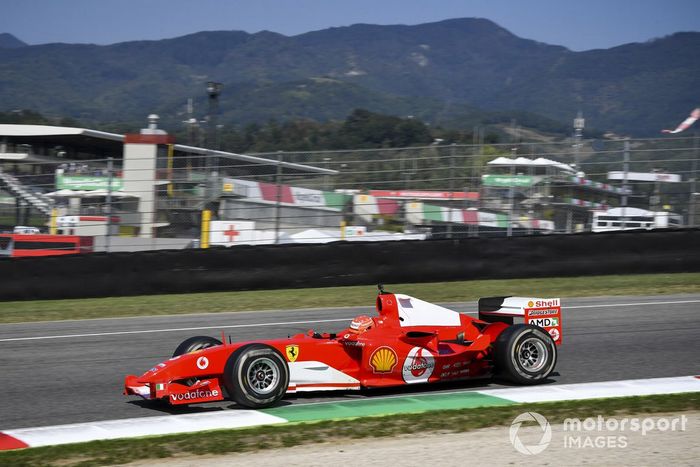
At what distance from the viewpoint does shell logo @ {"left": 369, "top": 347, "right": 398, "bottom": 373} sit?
691 centimetres

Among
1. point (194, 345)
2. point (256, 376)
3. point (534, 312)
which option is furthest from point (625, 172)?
point (256, 376)

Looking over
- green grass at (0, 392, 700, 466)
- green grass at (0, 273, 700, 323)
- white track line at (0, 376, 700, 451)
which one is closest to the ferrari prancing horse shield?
white track line at (0, 376, 700, 451)

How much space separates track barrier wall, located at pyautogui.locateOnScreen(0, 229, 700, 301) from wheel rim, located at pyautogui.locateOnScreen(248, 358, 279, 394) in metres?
6.97

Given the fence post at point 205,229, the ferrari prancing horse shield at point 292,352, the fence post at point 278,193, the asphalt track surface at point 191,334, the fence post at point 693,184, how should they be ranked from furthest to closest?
the fence post at point 693,184, the fence post at point 278,193, the fence post at point 205,229, the asphalt track surface at point 191,334, the ferrari prancing horse shield at point 292,352

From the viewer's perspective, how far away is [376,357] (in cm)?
692

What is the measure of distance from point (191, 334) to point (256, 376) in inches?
147

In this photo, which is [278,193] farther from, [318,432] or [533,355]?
[318,432]

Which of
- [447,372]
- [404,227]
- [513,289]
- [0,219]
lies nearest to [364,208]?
[404,227]

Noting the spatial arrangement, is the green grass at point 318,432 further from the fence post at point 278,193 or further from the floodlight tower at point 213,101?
the floodlight tower at point 213,101

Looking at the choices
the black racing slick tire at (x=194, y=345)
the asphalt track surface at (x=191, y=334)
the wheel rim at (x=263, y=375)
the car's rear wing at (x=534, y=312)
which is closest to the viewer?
the wheel rim at (x=263, y=375)

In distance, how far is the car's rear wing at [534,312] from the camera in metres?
7.61

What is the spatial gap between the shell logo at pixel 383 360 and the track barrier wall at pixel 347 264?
665cm

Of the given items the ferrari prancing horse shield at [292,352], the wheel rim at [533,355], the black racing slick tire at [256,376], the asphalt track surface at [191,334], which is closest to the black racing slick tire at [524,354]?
the wheel rim at [533,355]

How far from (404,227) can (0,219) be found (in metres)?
6.46
